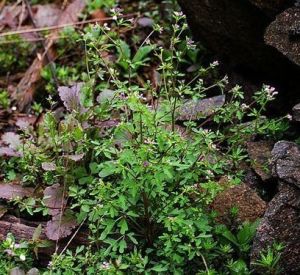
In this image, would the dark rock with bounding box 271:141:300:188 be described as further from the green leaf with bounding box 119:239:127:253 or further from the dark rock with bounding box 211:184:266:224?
the green leaf with bounding box 119:239:127:253

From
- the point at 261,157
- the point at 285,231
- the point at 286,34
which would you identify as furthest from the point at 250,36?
the point at 285,231

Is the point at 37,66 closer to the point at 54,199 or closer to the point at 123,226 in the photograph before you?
the point at 54,199

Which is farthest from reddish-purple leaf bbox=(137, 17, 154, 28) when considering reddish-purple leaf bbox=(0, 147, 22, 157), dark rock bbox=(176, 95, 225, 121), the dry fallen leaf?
reddish-purple leaf bbox=(0, 147, 22, 157)

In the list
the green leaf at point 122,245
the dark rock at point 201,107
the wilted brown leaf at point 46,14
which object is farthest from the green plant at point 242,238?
the wilted brown leaf at point 46,14

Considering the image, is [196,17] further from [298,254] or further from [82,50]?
[298,254]

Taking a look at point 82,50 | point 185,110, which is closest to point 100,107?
point 185,110

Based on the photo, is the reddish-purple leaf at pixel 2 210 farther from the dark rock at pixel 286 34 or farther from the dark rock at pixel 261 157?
the dark rock at pixel 286 34
